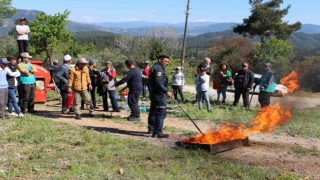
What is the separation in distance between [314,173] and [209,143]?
207 centimetres

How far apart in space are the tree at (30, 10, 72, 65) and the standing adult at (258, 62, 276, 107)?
51339mm

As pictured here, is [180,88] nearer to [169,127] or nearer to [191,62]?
[169,127]

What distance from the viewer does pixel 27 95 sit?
11.5m

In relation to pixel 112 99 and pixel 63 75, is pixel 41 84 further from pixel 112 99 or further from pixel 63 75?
pixel 112 99

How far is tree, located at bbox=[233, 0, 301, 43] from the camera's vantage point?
58.1 meters

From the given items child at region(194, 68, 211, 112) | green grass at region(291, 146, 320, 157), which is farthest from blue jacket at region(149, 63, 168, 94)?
child at region(194, 68, 211, 112)

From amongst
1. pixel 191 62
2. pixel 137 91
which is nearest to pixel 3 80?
pixel 137 91

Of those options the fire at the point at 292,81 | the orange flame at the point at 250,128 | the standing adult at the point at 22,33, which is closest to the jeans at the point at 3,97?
the standing adult at the point at 22,33

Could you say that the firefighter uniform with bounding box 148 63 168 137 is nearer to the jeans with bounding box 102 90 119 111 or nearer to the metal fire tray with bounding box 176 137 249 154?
the metal fire tray with bounding box 176 137 249 154

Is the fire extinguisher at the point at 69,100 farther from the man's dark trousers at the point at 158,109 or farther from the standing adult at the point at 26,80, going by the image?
the man's dark trousers at the point at 158,109

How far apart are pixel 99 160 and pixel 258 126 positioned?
194 inches

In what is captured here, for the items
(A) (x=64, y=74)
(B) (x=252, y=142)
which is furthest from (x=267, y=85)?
(A) (x=64, y=74)

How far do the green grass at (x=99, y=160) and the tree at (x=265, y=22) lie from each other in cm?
5230

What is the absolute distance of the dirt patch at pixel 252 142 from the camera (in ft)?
24.1
